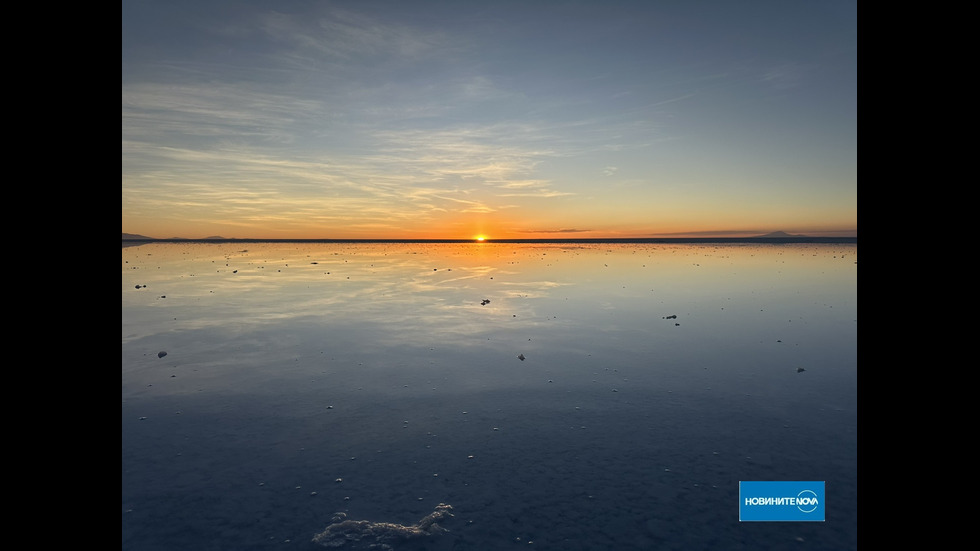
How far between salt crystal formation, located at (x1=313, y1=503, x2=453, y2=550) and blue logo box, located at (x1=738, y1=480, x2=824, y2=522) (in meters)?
3.41

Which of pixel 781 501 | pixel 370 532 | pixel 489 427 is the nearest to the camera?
pixel 370 532

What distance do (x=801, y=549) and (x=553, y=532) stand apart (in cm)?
249

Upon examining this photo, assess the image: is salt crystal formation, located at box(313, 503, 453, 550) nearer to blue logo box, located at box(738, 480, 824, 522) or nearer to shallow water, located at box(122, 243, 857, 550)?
shallow water, located at box(122, 243, 857, 550)

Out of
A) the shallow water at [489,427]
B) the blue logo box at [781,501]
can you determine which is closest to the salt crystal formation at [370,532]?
the shallow water at [489,427]

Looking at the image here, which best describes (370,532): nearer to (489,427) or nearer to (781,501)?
(489,427)

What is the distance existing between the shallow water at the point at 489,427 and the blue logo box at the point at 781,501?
0.14 m

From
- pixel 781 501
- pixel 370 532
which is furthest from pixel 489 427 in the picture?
pixel 781 501

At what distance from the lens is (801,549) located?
16.8ft

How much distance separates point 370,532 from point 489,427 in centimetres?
308

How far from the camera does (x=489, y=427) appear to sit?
26.8 feet

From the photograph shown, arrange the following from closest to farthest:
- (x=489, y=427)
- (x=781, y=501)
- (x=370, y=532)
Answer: (x=370, y=532)
(x=781, y=501)
(x=489, y=427)

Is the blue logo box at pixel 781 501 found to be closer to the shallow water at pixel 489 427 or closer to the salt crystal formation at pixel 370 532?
the shallow water at pixel 489 427

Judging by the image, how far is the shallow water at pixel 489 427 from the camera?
5570 millimetres

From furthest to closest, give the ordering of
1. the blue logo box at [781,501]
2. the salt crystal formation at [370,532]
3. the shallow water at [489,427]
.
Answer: the blue logo box at [781,501], the shallow water at [489,427], the salt crystal formation at [370,532]
